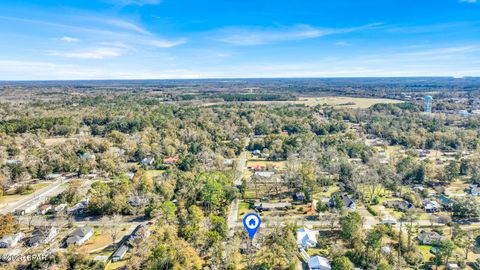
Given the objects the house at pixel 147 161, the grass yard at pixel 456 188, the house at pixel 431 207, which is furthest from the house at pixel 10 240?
the grass yard at pixel 456 188

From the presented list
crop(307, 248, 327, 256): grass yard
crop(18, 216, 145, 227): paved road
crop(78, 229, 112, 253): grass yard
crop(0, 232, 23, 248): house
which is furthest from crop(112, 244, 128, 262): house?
crop(307, 248, 327, 256): grass yard

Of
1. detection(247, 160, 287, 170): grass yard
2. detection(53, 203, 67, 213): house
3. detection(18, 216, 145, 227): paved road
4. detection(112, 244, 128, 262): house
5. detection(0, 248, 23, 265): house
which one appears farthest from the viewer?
detection(247, 160, 287, 170): grass yard

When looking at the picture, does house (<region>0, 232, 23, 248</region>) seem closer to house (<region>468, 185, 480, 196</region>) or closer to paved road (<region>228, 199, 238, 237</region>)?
paved road (<region>228, 199, 238, 237</region>)

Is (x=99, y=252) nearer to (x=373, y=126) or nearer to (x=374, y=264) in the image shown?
(x=374, y=264)

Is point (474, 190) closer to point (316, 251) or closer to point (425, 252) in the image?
point (425, 252)

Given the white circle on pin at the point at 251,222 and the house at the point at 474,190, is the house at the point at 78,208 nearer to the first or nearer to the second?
the white circle on pin at the point at 251,222

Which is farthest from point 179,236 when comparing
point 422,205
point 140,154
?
point 140,154
